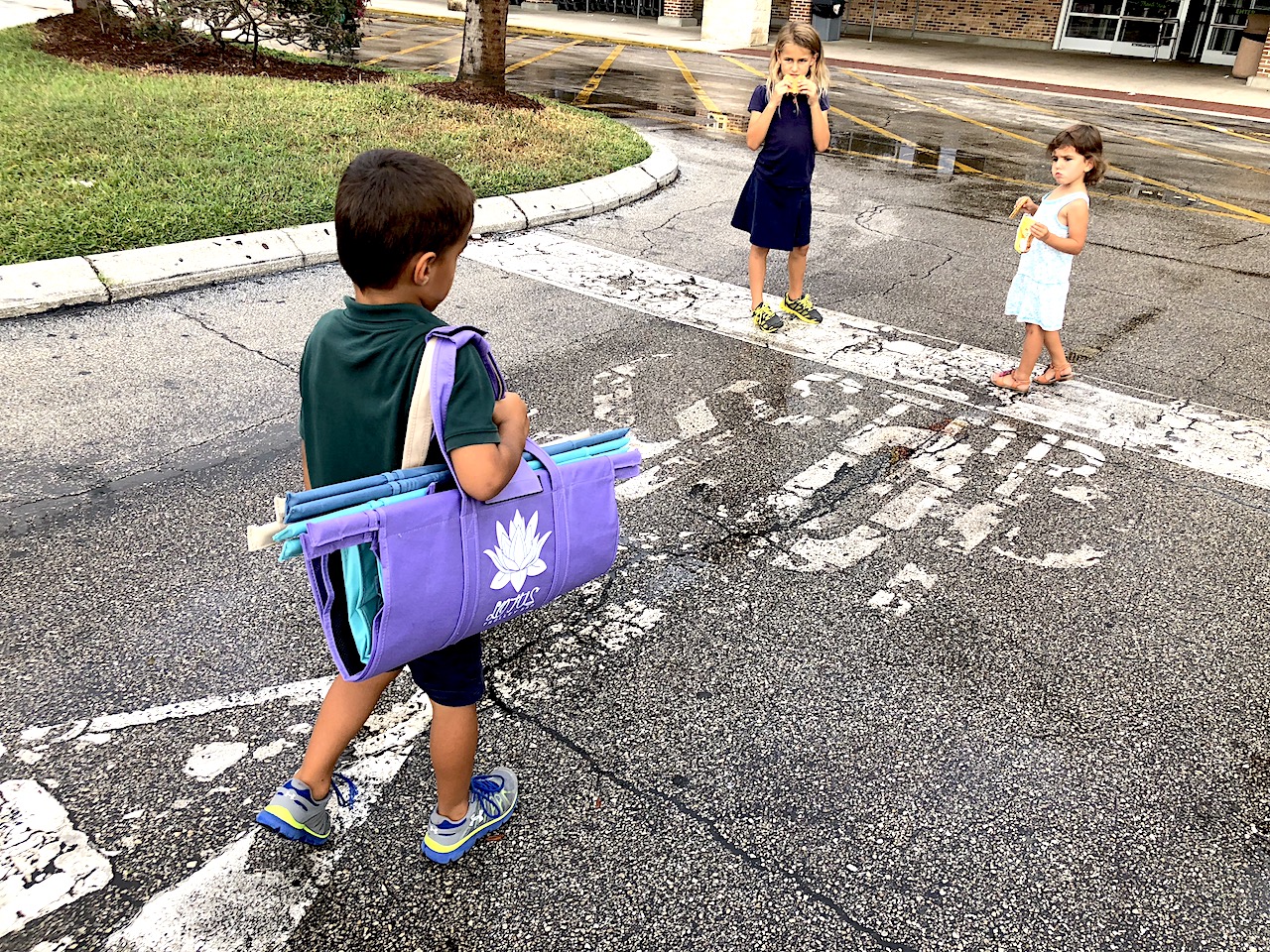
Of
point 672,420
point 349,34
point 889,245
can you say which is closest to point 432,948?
point 672,420

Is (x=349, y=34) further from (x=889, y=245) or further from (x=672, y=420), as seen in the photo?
(x=672, y=420)

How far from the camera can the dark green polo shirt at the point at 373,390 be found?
6.02ft

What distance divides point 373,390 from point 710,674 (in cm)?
159

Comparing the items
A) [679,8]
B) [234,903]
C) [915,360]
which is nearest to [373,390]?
[234,903]

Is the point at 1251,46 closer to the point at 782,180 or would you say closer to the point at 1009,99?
the point at 1009,99

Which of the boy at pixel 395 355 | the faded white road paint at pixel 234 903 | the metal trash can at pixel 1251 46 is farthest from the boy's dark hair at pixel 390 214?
the metal trash can at pixel 1251 46

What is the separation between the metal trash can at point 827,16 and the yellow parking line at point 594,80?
7.06 meters

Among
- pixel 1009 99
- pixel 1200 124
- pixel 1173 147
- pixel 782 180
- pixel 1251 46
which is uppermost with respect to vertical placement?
pixel 1251 46

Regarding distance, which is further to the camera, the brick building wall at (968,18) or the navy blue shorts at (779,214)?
the brick building wall at (968,18)

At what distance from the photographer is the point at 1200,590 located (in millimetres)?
3568

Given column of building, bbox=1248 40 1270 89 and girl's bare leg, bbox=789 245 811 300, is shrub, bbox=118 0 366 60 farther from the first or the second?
column of building, bbox=1248 40 1270 89

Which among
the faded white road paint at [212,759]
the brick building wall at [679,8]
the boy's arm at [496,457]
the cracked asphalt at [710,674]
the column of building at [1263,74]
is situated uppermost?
the brick building wall at [679,8]

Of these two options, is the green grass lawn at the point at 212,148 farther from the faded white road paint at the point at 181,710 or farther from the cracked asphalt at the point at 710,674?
the faded white road paint at the point at 181,710

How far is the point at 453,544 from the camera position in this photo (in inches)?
75.2
